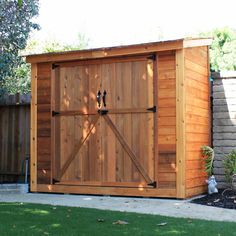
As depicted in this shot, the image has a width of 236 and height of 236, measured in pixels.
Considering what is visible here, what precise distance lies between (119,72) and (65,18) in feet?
79.7

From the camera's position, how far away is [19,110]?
10227mm

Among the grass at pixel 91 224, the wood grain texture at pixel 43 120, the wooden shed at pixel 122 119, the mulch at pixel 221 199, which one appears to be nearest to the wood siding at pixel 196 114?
the wooden shed at pixel 122 119

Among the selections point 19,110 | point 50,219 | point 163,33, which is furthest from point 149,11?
point 50,219

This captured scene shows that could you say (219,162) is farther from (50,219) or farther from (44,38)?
(44,38)

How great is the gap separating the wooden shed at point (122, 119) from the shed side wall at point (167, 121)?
2cm

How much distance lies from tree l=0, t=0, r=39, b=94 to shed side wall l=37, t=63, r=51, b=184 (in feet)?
5.35

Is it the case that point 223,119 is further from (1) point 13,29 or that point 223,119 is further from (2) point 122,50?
(1) point 13,29

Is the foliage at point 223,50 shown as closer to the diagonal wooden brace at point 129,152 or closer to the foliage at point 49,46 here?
the foliage at point 49,46

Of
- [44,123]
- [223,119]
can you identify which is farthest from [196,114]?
[44,123]

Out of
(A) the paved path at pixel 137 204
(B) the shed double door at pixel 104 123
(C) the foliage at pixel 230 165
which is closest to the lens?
(A) the paved path at pixel 137 204

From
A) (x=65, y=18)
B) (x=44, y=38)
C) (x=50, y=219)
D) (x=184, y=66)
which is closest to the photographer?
(x=50, y=219)

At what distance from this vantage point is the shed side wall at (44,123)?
876 centimetres

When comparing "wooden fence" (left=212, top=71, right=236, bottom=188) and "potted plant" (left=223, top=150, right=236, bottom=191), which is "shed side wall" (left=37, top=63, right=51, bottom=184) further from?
"potted plant" (left=223, top=150, right=236, bottom=191)

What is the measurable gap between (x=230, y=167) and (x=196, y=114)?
109 cm
